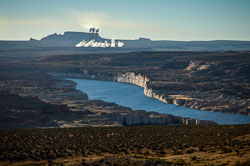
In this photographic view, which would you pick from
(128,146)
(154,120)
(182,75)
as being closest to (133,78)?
(182,75)

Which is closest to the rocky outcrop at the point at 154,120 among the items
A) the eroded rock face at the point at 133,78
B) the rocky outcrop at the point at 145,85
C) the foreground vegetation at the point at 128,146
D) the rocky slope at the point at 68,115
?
the rocky slope at the point at 68,115

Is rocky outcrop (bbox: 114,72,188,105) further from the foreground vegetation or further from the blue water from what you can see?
the foreground vegetation

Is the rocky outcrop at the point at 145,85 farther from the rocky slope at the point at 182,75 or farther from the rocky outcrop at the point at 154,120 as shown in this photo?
the rocky outcrop at the point at 154,120

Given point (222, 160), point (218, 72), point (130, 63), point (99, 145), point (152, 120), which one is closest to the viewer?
point (222, 160)

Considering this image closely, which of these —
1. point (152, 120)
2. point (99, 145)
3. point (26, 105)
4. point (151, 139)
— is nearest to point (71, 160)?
point (99, 145)

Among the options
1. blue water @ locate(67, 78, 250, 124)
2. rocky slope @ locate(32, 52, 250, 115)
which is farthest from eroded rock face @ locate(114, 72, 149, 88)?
blue water @ locate(67, 78, 250, 124)

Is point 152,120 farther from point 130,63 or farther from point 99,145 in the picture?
point 130,63
